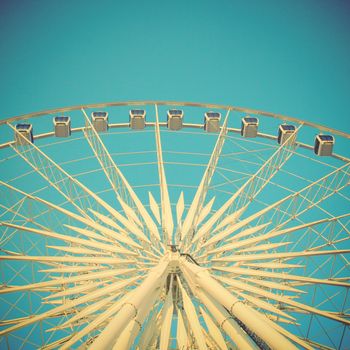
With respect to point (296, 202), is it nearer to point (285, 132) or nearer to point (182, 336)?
point (285, 132)

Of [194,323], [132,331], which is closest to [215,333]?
[194,323]

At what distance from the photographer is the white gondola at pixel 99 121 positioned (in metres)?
29.3

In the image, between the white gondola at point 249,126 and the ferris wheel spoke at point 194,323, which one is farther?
the white gondola at point 249,126

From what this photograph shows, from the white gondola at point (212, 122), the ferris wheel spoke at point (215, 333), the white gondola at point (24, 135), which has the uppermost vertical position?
the white gondola at point (212, 122)

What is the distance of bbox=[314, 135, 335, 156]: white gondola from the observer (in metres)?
28.2

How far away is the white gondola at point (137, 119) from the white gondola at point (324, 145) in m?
11.5

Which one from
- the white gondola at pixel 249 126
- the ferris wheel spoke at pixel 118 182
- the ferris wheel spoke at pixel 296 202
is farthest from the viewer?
the white gondola at pixel 249 126

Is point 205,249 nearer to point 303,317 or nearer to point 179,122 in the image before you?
point 179,122

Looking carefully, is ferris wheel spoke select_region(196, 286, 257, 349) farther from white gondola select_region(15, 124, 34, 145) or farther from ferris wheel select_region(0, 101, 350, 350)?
white gondola select_region(15, 124, 34, 145)

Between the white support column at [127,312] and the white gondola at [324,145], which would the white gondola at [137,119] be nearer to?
the white gondola at [324,145]

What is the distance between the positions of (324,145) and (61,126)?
Result: 16729mm

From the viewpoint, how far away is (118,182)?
81.8 feet

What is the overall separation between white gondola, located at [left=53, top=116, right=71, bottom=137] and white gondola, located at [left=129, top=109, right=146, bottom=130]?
4.25 metres

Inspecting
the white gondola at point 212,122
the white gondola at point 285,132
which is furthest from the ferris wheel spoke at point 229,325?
the white gondola at point 212,122
